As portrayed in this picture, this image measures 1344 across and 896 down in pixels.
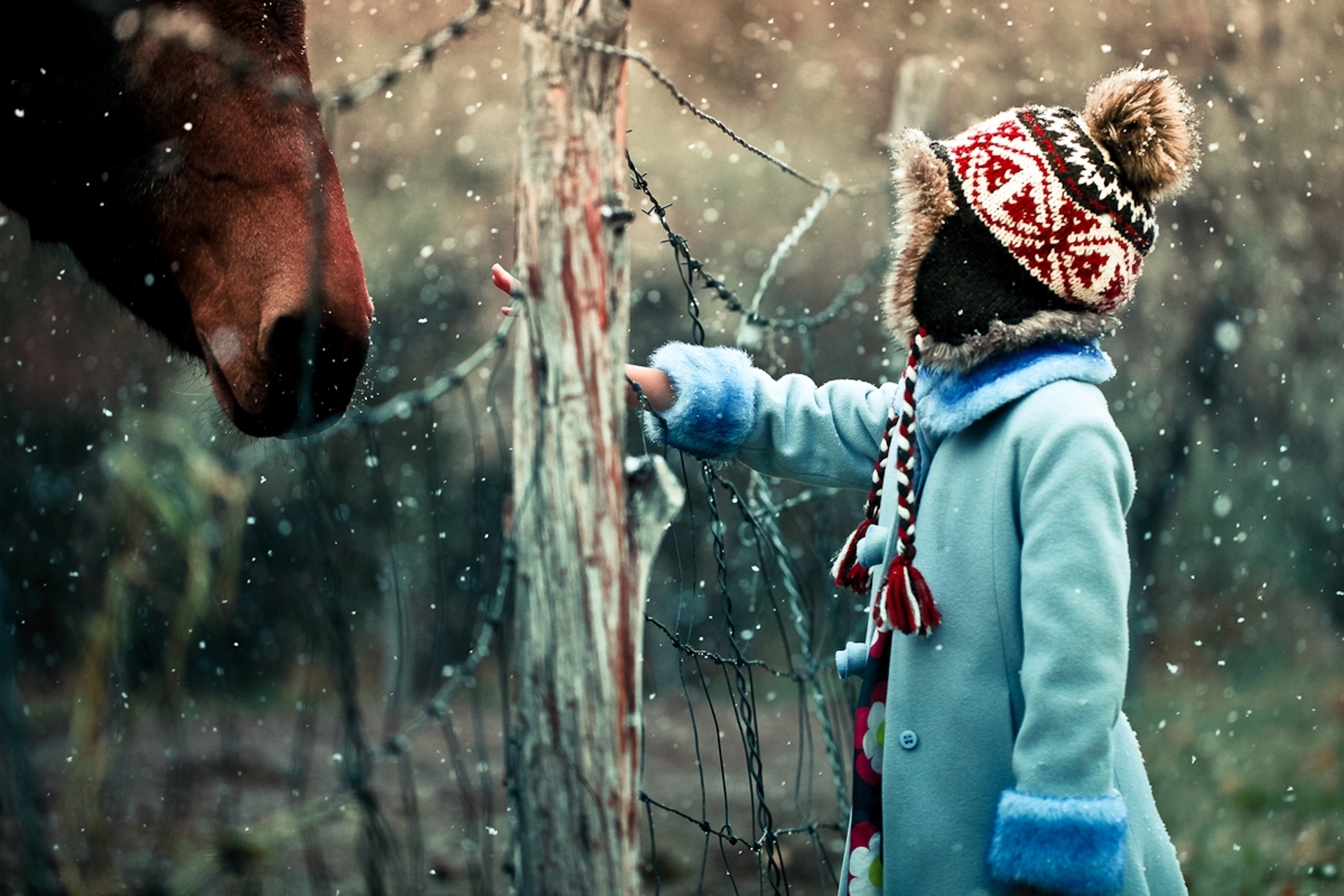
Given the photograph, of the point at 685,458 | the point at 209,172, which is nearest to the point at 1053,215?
the point at 209,172

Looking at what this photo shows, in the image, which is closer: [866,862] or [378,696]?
[866,862]

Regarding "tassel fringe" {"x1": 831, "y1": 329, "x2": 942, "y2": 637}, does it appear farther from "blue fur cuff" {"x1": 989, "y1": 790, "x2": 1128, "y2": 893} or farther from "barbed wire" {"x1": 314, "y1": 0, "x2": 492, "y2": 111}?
"barbed wire" {"x1": 314, "y1": 0, "x2": 492, "y2": 111}

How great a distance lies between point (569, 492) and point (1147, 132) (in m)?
0.80

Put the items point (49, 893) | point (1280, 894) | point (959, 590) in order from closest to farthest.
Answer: point (959, 590)
point (49, 893)
point (1280, 894)

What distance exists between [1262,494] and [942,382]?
16.0 feet

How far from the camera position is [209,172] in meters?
1.63

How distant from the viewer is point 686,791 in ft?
16.1

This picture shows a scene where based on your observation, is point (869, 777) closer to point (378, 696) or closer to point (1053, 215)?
point (1053, 215)

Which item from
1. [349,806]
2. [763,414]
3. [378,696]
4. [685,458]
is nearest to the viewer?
[763,414]

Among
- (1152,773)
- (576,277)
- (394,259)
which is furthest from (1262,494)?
(576,277)

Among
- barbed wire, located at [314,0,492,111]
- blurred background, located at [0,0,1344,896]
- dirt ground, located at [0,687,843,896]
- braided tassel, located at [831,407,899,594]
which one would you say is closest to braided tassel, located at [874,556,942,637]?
braided tassel, located at [831,407,899,594]

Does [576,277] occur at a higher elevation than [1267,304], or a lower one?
lower

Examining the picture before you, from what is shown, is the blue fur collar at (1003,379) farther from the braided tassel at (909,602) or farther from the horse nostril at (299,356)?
the horse nostril at (299,356)

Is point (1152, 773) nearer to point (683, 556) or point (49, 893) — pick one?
point (683, 556)
